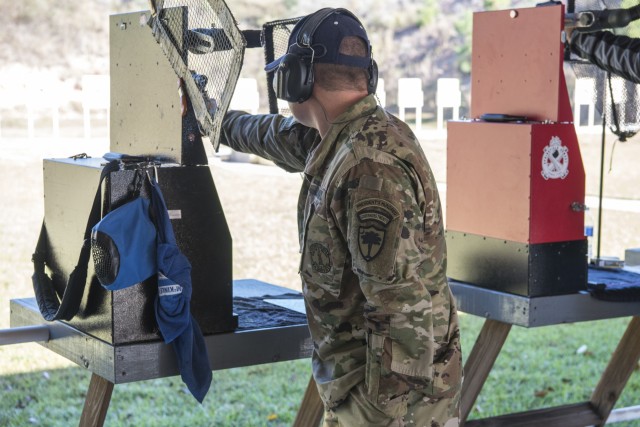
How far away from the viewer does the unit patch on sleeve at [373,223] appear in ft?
5.58

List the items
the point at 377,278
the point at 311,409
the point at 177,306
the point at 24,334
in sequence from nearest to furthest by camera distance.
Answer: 1. the point at 377,278
2. the point at 177,306
3. the point at 24,334
4. the point at 311,409

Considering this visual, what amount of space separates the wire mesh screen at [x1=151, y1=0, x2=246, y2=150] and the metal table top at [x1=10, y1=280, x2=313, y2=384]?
1.64 ft

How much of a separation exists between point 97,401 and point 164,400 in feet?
7.80

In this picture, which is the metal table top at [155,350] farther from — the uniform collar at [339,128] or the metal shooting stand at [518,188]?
the metal shooting stand at [518,188]

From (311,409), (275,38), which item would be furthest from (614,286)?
(275,38)

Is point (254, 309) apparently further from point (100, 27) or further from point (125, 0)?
point (125, 0)

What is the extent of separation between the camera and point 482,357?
309 centimetres

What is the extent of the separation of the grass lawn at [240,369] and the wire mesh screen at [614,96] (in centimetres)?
171

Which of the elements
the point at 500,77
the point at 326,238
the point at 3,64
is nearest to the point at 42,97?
the point at 3,64

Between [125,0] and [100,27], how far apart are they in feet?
2.56

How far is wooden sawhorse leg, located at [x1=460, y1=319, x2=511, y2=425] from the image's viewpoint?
3.02 metres

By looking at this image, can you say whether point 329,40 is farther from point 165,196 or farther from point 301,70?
point 165,196

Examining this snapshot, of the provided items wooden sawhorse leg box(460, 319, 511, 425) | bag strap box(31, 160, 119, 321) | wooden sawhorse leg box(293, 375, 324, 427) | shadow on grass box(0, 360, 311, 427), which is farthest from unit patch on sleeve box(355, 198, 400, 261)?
shadow on grass box(0, 360, 311, 427)

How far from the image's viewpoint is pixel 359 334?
6.04 feet
